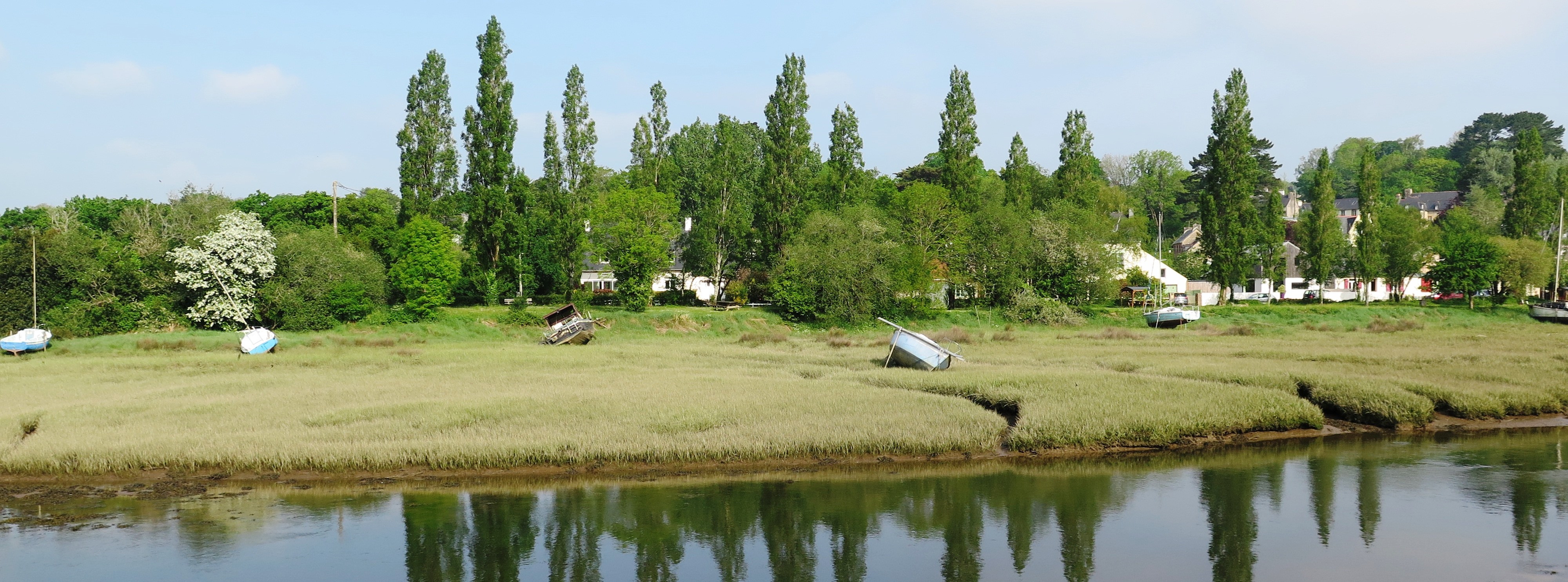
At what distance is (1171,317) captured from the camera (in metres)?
60.0

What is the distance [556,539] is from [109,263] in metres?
51.2

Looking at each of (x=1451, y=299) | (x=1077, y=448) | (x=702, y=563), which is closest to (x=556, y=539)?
(x=702, y=563)

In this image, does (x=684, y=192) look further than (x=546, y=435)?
Yes

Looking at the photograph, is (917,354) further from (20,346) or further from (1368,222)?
(1368,222)

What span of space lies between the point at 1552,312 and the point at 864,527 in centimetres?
6625

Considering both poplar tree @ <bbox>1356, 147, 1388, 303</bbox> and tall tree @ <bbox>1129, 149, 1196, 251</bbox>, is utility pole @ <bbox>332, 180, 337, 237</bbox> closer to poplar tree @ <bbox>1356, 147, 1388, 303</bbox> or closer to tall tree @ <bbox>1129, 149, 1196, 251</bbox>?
poplar tree @ <bbox>1356, 147, 1388, 303</bbox>

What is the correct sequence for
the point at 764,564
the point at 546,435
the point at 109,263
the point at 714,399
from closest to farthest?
the point at 764,564 < the point at 546,435 < the point at 714,399 < the point at 109,263

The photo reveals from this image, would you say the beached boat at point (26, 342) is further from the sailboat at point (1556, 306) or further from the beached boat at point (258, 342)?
the sailboat at point (1556, 306)

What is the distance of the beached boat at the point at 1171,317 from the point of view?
197ft

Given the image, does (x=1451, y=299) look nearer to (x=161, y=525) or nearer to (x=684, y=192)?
(x=684, y=192)

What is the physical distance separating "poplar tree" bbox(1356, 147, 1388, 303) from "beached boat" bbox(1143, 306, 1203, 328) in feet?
79.8

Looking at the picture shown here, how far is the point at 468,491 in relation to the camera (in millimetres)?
18359

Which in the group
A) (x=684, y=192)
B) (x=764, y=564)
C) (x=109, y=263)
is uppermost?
(x=684, y=192)

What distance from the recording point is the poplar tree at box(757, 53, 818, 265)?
67.3 meters
